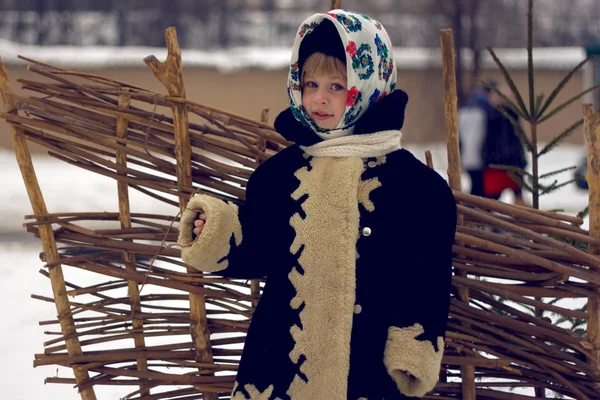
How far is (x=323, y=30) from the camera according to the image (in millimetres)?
1988

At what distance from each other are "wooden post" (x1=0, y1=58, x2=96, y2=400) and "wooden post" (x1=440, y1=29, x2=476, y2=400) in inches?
51.9

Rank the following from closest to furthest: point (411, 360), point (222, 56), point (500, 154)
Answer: point (411, 360) → point (500, 154) → point (222, 56)

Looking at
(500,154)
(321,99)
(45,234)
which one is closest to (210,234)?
(321,99)

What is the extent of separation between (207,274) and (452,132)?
941 millimetres

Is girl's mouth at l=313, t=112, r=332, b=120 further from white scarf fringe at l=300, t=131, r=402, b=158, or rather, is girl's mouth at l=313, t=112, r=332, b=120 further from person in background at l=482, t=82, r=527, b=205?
person in background at l=482, t=82, r=527, b=205

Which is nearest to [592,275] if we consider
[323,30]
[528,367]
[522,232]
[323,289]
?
[522,232]

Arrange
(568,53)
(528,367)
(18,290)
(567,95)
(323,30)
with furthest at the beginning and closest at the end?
(568,53), (567,95), (18,290), (528,367), (323,30)

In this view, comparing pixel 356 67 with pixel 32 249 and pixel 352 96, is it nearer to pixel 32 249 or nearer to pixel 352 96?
pixel 352 96

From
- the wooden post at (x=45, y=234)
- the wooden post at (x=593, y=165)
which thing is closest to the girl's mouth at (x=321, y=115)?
the wooden post at (x=593, y=165)

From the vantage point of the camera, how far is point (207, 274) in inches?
101

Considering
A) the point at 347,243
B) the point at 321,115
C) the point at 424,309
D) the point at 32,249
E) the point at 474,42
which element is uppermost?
the point at 474,42

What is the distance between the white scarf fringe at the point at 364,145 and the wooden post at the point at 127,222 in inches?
32.5

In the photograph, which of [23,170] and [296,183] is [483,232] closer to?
[296,183]

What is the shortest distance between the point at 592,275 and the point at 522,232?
0.79 ft
